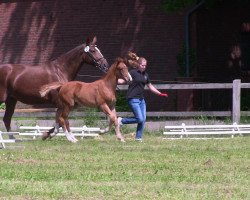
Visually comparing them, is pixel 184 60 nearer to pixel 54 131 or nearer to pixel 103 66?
pixel 103 66

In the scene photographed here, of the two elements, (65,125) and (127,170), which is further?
(65,125)

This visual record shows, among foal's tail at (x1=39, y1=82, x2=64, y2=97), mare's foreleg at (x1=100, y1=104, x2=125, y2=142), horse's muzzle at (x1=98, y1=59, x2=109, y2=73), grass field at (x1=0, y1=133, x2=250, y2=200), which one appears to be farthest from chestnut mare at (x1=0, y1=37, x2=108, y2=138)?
grass field at (x1=0, y1=133, x2=250, y2=200)

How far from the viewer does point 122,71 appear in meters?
16.5

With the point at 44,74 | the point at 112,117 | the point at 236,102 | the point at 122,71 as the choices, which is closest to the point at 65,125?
the point at 112,117

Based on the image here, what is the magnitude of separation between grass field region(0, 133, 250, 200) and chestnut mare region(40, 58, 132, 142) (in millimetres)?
569

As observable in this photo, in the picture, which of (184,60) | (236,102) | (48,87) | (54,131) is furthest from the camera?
(184,60)

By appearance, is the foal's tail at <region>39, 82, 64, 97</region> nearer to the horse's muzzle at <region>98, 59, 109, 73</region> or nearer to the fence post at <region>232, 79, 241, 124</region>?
the horse's muzzle at <region>98, 59, 109, 73</region>

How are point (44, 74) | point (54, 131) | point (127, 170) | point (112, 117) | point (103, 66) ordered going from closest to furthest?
1. point (127, 170)
2. point (112, 117)
3. point (54, 131)
4. point (44, 74)
5. point (103, 66)

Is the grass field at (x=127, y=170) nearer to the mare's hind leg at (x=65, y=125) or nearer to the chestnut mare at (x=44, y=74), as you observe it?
the mare's hind leg at (x=65, y=125)

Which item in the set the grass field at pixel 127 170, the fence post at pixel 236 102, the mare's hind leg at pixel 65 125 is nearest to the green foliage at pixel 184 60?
the fence post at pixel 236 102

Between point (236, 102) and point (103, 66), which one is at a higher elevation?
point (103, 66)

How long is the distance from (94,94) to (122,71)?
77 centimetres

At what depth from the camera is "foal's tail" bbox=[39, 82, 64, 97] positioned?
17073mm

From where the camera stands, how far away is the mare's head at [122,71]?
54.1 ft
